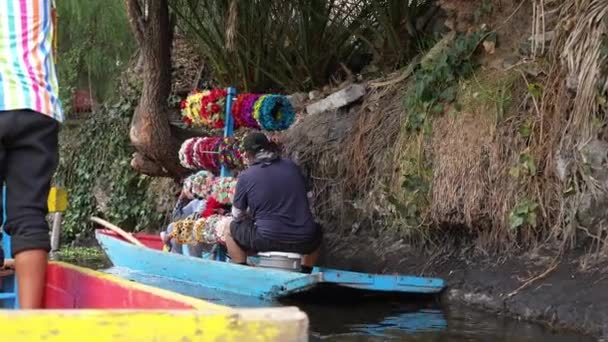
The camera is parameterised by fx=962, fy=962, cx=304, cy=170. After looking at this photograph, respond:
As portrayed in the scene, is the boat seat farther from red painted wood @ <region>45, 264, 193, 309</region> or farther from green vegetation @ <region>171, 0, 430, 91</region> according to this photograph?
red painted wood @ <region>45, 264, 193, 309</region>

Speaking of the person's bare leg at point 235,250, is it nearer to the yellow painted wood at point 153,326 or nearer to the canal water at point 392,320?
the canal water at point 392,320

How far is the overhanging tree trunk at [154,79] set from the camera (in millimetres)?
10617

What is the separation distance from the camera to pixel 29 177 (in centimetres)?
334

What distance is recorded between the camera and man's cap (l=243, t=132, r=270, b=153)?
813cm

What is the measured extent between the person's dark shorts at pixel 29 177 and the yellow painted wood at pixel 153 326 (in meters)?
0.88

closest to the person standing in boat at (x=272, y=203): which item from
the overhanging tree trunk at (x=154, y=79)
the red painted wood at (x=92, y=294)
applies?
the overhanging tree trunk at (x=154, y=79)

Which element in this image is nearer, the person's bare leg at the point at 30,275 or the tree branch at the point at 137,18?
the person's bare leg at the point at 30,275

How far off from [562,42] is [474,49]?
3.82 feet

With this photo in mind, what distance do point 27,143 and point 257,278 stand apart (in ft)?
15.4

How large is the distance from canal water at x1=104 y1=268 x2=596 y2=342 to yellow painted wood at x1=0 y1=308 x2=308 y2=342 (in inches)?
158

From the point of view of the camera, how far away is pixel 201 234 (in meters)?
8.88

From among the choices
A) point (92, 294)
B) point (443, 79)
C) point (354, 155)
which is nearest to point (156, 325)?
point (92, 294)

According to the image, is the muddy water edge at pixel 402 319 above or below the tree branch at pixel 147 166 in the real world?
below

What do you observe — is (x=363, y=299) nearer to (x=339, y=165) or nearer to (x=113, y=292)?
(x=339, y=165)
